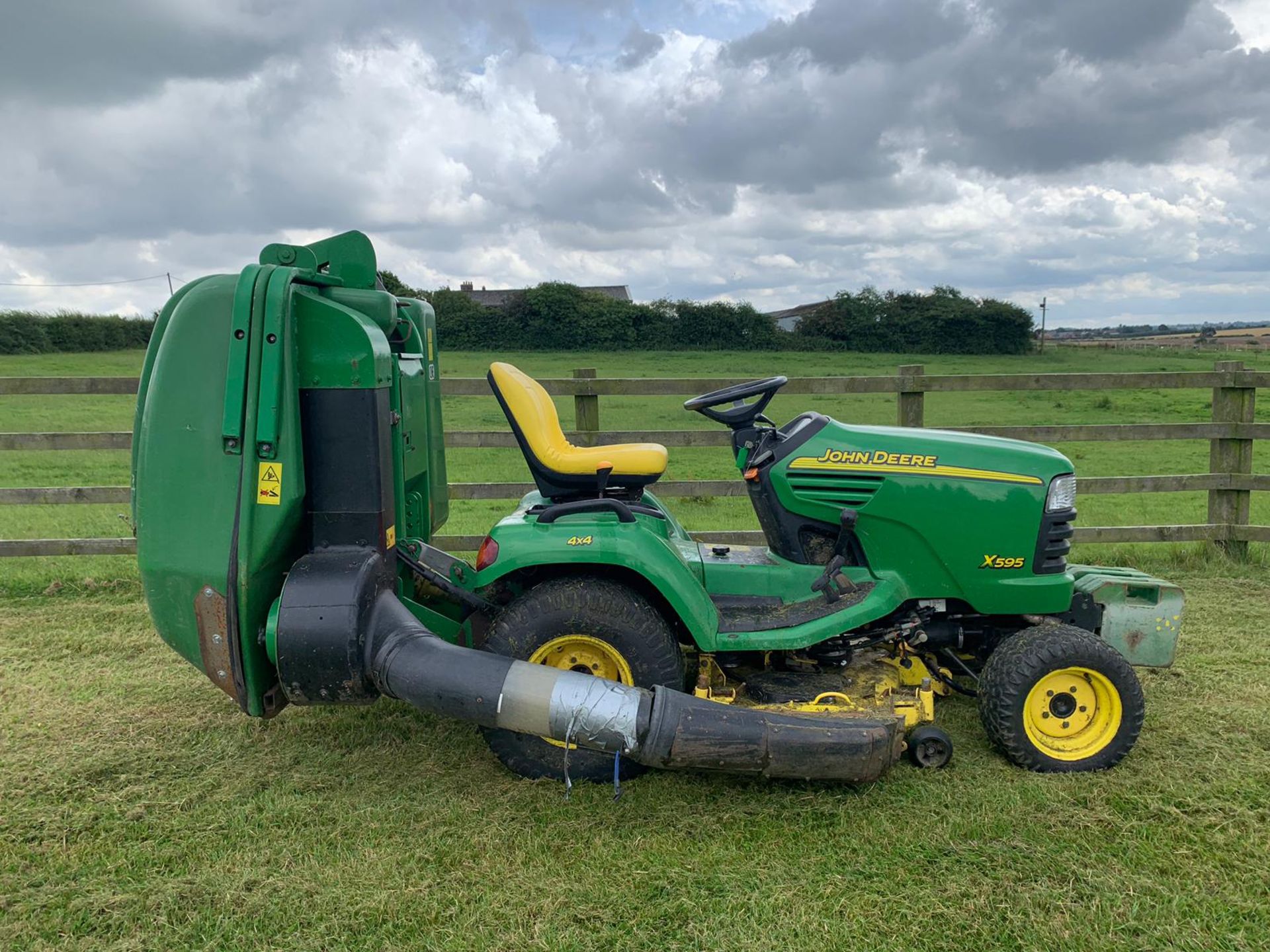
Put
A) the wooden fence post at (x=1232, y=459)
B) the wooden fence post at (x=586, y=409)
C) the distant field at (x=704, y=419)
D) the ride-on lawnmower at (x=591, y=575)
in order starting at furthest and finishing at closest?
the distant field at (x=704, y=419) → the wooden fence post at (x=1232, y=459) → the wooden fence post at (x=586, y=409) → the ride-on lawnmower at (x=591, y=575)

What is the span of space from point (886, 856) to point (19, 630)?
16.5 ft

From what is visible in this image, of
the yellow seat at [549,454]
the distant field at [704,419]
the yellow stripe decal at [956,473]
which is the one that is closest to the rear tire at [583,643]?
the yellow seat at [549,454]

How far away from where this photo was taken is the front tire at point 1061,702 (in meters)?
3.42

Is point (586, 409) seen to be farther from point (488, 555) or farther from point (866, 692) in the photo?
point (866, 692)

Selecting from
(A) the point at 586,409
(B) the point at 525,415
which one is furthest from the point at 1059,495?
(A) the point at 586,409

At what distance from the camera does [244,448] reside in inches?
118

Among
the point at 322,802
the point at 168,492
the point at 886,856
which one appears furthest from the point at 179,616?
the point at 886,856

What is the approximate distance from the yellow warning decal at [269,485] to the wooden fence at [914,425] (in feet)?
10.0

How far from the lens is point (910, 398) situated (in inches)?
254

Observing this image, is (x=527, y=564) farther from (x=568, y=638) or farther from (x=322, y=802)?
(x=322, y=802)

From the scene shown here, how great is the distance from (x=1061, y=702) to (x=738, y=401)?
5.76 ft

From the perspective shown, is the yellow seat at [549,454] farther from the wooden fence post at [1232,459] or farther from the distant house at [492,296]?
the distant house at [492,296]

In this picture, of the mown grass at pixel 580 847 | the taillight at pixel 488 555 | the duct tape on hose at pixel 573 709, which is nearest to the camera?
the mown grass at pixel 580 847

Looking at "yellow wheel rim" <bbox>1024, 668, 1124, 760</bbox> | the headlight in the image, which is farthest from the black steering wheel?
"yellow wheel rim" <bbox>1024, 668, 1124, 760</bbox>
